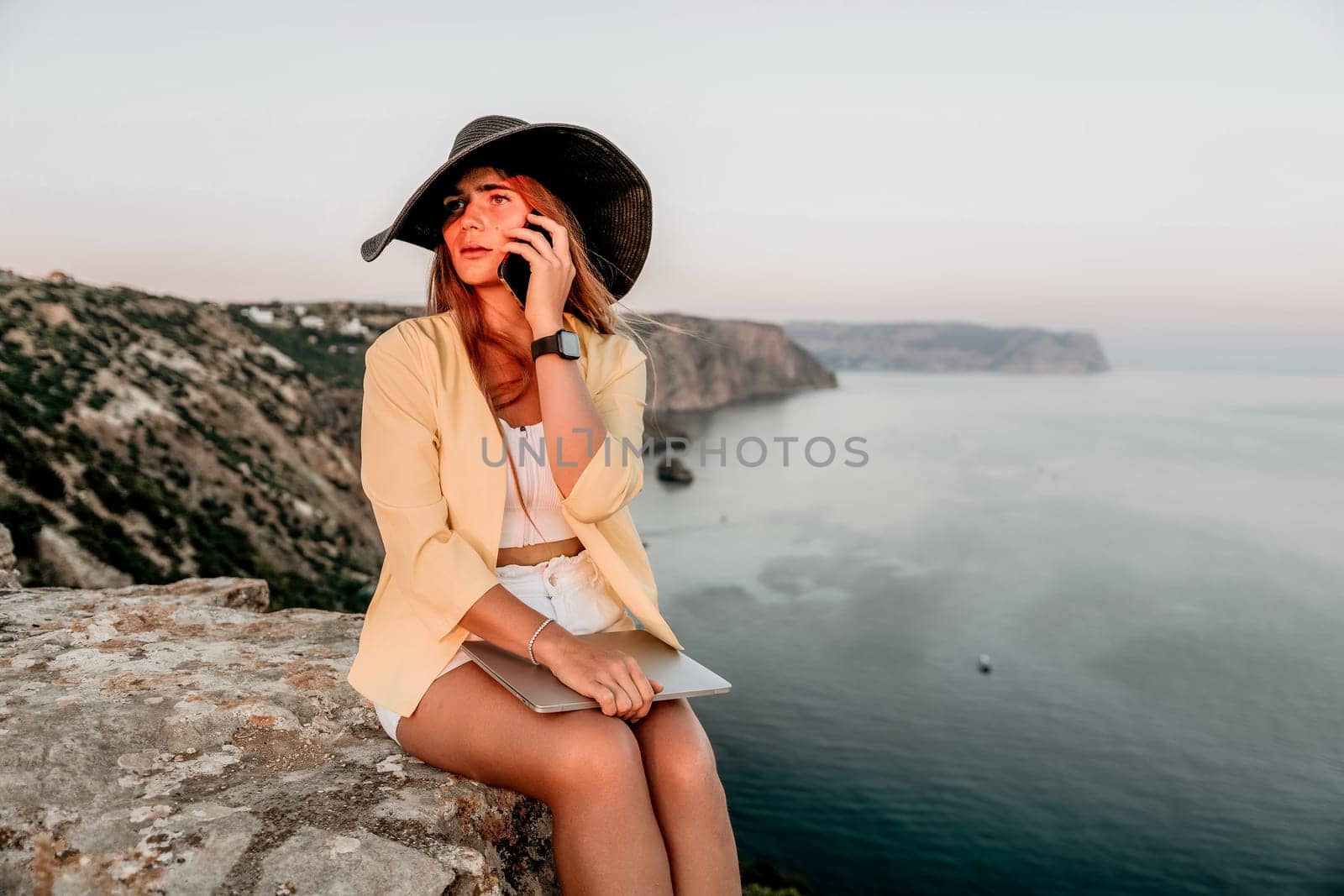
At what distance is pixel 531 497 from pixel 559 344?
1.43 feet

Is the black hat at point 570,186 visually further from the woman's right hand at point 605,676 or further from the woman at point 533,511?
the woman's right hand at point 605,676

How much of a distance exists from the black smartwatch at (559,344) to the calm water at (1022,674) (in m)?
26.6

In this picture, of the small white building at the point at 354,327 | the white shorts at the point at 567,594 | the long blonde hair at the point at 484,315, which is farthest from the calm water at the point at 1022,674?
the long blonde hair at the point at 484,315

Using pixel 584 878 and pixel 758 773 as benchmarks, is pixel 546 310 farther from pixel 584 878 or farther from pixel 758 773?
pixel 758 773

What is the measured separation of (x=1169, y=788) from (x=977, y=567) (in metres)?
24.2

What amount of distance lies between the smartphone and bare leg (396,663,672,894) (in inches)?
43.8

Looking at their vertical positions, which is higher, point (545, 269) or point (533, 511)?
point (545, 269)

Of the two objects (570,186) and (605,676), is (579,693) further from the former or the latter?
(570,186)

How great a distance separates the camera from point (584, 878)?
5.73ft

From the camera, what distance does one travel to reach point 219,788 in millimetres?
2055

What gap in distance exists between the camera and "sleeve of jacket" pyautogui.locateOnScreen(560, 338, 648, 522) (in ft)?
7.32

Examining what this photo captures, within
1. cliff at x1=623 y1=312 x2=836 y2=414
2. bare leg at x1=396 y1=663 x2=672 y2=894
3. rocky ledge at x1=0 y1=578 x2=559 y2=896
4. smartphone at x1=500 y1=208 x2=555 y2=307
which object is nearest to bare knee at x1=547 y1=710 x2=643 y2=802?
bare leg at x1=396 y1=663 x2=672 y2=894

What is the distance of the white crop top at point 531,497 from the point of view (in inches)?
92.6

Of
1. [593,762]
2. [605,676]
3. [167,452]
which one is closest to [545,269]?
[605,676]
